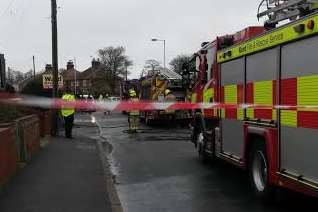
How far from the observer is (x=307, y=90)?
7332mm

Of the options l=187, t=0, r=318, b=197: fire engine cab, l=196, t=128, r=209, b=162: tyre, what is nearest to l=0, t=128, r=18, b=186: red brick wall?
l=187, t=0, r=318, b=197: fire engine cab

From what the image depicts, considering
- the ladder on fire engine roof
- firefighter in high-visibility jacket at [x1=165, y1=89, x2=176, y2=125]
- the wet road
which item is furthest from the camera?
firefighter in high-visibility jacket at [x1=165, y1=89, x2=176, y2=125]

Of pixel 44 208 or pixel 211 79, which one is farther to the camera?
pixel 211 79

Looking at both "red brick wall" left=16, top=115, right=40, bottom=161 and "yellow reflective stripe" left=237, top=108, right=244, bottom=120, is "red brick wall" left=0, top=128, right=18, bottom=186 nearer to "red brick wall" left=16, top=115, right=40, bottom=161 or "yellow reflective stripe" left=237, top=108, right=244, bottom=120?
"red brick wall" left=16, top=115, right=40, bottom=161

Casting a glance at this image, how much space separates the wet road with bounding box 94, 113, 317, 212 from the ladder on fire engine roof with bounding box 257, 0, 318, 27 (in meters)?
2.70

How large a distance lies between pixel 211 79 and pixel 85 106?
10.6 ft

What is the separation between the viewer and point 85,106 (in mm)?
10383

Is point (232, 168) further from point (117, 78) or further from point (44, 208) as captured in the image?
point (117, 78)

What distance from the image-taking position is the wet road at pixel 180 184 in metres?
8.85

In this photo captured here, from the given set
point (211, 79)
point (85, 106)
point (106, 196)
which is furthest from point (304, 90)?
point (211, 79)

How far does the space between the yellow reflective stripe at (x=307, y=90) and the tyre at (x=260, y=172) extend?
1.62m

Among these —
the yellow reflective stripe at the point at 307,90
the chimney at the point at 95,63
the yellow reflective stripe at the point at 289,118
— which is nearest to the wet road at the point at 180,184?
the yellow reflective stripe at the point at 289,118

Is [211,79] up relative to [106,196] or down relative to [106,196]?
up

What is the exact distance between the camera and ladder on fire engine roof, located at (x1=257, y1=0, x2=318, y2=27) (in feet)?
27.2
